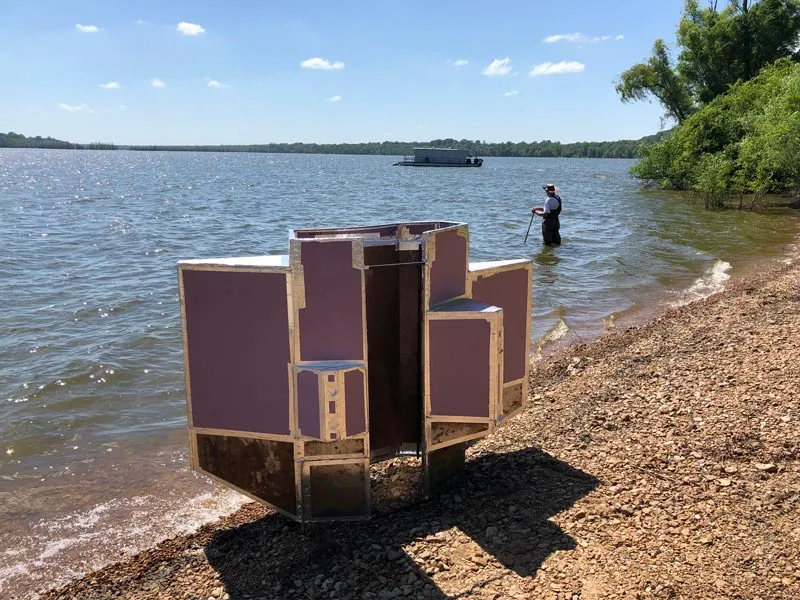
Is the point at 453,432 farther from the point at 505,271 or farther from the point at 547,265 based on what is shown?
the point at 547,265

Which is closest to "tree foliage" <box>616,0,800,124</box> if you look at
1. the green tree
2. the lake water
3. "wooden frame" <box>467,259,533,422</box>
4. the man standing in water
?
the green tree

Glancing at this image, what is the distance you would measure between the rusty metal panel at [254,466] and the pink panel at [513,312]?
1.85 meters

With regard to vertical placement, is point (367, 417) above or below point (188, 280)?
below

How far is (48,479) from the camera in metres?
6.63

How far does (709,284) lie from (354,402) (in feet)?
Result: 42.3

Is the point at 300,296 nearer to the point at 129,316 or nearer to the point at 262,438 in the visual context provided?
the point at 262,438

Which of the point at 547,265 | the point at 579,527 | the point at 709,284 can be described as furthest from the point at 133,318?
the point at 709,284

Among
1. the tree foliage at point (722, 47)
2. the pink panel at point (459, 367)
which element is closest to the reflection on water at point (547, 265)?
the pink panel at point (459, 367)

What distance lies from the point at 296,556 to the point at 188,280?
6.48 feet

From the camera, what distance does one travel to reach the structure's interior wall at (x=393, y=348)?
181 inches

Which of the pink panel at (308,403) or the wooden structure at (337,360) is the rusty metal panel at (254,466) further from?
the pink panel at (308,403)

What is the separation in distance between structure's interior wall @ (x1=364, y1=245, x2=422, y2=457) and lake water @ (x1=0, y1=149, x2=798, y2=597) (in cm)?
194

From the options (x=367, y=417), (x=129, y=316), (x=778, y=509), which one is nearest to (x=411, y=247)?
(x=367, y=417)

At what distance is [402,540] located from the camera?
4.32 m
